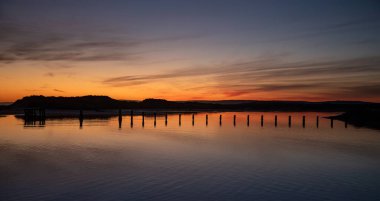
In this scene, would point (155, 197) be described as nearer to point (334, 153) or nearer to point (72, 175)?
point (72, 175)

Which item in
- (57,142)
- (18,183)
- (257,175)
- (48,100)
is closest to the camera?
(18,183)

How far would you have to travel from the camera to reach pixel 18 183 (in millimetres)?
12164

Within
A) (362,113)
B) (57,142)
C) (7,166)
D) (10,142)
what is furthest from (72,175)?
(362,113)

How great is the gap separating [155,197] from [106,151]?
10.5m

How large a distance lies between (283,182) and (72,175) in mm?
8751

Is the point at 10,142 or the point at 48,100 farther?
the point at 48,100

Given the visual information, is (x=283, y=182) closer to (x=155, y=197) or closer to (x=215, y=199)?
(x=215, y=199)

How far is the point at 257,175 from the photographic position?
1441cm

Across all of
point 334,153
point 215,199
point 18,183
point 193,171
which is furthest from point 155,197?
point 334,153

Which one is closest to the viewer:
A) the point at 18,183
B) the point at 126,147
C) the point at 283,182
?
the point at 18,183

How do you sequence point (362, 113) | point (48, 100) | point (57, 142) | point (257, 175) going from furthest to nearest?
point (48, 100), point (362, 113), point (57, 142), point (257, 175)

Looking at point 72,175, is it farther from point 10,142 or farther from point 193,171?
point 10,142

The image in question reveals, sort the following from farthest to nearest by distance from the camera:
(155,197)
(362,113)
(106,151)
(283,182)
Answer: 1. (362,113)
2. (106,151)
3. (283,182)
4. (155,197)

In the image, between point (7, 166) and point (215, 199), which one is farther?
point (7, 166)
